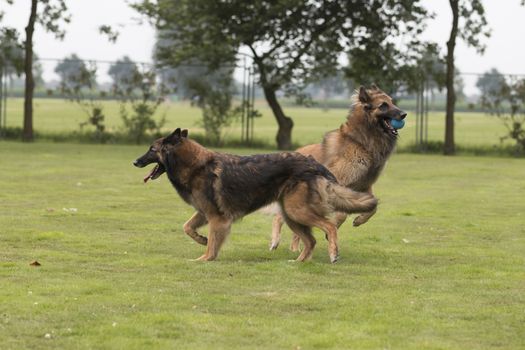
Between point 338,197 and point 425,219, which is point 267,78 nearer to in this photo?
point 425,219

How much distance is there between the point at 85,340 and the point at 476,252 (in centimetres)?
630

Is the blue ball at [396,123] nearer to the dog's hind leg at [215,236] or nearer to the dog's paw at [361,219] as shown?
the dog's paw at [361,219]

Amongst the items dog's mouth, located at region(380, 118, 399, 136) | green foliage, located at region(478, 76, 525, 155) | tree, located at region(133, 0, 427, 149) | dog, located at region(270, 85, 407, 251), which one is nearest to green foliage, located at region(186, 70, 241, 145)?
tree, located at region(133, 0, 427, 149)

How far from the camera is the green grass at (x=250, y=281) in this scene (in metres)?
7.33

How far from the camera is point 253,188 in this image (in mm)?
11070

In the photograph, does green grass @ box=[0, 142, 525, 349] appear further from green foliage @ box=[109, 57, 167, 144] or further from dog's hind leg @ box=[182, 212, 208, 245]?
green foliage @ box=[109, 57, 167, 144]

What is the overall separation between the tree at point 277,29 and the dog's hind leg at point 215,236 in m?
23.6

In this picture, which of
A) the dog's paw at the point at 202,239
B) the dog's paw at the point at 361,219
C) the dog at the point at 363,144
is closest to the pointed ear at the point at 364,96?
the dog at the point at 363,144

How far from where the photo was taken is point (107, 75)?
3559 centimetres

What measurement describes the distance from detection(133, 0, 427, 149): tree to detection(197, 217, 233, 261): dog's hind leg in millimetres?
23644

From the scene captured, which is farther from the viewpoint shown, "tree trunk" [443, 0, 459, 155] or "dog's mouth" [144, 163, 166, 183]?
"tree trunk" [443, 0, 459, 155]

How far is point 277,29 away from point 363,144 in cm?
2325

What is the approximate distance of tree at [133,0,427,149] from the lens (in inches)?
1363

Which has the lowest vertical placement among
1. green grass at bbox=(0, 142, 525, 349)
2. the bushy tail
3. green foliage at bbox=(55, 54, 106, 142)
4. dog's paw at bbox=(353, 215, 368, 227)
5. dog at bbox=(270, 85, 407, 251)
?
green grass at bbox=(0, 142, 525, 349)
